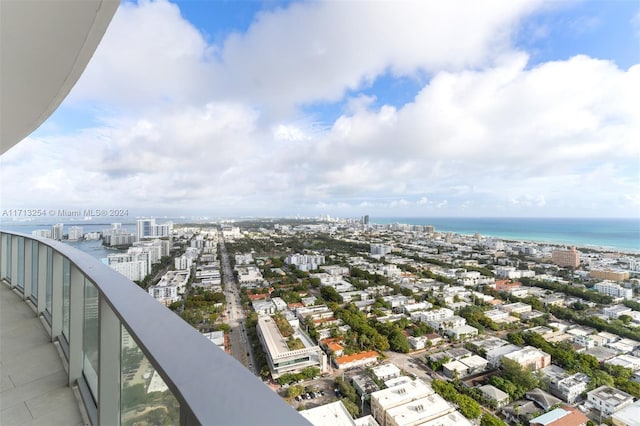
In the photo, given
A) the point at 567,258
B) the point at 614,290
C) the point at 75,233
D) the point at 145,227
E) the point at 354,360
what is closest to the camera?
the point at 354,360

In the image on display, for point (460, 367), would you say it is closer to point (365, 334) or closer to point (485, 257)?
point (365, 334)

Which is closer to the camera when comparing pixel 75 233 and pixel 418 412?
pixel 418 412

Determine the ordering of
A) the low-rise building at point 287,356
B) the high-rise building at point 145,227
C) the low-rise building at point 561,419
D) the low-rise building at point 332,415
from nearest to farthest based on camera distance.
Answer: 1. the low-rise building at point 332,415
2. the low-rise building at point 561,419
3. the low-rise building at point 287,356
4. the high-rise building at point 145,227

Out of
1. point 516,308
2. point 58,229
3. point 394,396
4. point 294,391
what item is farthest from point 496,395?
point 58,229

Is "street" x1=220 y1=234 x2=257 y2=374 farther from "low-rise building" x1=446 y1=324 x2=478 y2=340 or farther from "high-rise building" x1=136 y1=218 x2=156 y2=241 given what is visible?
"high-rise building" x1=136 y1=218 x2=156 y2=241

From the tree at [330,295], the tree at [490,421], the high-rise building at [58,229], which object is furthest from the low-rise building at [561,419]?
the high-rise building at [58,229]

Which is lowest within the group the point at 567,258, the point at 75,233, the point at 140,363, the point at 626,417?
the point at 626,417

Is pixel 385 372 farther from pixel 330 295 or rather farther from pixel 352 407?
pixel 330 295

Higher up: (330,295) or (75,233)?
(75,233)

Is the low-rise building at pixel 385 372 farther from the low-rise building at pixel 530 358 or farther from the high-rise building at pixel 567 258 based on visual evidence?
the high-rise building at pixel 567 258

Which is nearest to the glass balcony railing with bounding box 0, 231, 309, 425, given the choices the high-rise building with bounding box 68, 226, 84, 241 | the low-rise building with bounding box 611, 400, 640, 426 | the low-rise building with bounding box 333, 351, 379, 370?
the low-rise building with bounding box 333, 351, 379, 370
